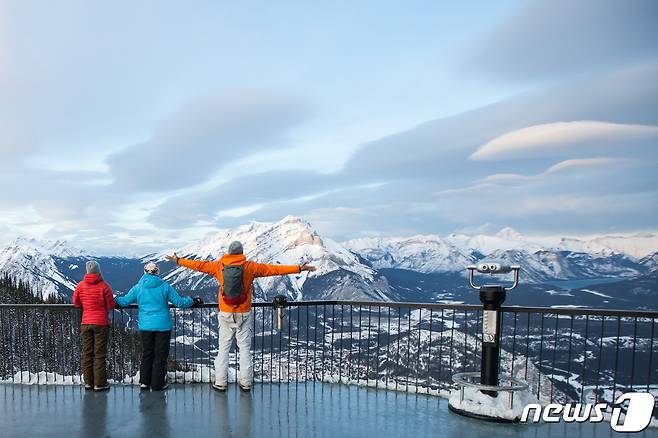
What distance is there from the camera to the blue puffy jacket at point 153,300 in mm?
6473

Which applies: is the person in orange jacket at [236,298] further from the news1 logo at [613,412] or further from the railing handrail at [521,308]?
the news1 logo at [613,412]

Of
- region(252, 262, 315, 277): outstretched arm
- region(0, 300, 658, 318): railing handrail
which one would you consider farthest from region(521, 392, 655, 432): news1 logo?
region(252, 262, 315, 277): outstretched arm

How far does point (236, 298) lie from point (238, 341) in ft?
2.05

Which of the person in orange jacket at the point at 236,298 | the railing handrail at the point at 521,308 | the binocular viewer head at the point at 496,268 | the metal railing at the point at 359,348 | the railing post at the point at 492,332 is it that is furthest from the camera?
the person in orange jacket at the point at 236,298

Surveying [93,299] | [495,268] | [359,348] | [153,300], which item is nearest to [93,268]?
[93,299]

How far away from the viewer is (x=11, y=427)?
541cm

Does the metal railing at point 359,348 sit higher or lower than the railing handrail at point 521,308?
lower

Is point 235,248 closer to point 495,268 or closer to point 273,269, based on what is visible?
point 273,269

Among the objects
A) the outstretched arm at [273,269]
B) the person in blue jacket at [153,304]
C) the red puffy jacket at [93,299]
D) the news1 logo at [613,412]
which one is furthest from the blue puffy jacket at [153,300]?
the news1 logo at [613,412]

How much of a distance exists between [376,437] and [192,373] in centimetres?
322

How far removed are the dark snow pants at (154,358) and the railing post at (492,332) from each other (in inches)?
161

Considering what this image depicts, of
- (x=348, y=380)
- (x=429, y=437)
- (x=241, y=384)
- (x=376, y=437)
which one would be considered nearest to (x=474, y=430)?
(x=429, y=437)

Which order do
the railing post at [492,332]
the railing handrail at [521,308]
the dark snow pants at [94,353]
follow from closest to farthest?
the railing handrail at [521,308] < the railing post at [492,332] < the dark snow pants at [94,353]

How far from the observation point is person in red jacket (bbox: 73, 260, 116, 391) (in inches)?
258
